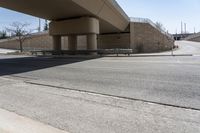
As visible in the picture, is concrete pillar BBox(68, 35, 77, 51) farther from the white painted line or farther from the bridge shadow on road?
the white painted line

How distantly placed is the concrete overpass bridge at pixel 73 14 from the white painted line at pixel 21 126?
2079 cm

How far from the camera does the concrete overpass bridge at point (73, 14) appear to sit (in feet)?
92.0

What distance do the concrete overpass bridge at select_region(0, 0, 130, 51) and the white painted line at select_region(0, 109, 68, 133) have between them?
68.2 feet

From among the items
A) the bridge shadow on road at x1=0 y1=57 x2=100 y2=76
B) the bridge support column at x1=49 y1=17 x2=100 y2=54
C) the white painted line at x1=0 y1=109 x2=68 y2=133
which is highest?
the bridge support column at x1=49 y1=17 x2=100 y2=54

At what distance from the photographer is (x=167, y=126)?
17.4 ft

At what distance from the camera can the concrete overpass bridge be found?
2805 centimetres

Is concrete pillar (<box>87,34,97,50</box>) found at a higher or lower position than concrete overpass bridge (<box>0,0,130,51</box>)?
lower

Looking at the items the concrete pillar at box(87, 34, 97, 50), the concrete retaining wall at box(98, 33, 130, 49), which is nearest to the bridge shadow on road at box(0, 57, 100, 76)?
the concrete pillar at box(87, 34, 97, 50)

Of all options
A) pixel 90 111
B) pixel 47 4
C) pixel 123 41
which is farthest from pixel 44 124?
pixel 123 41

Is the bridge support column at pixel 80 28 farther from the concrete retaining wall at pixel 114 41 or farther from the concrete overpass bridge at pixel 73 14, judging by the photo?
the concrete retaining wall at pixel 114 41

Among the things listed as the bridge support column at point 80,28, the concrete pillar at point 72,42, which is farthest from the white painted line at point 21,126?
the concrete pillar at point 72,42

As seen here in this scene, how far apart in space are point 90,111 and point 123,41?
44045 mm

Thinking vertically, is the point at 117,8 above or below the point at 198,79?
above

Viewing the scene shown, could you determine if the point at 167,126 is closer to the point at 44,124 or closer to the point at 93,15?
the point at 44,124
